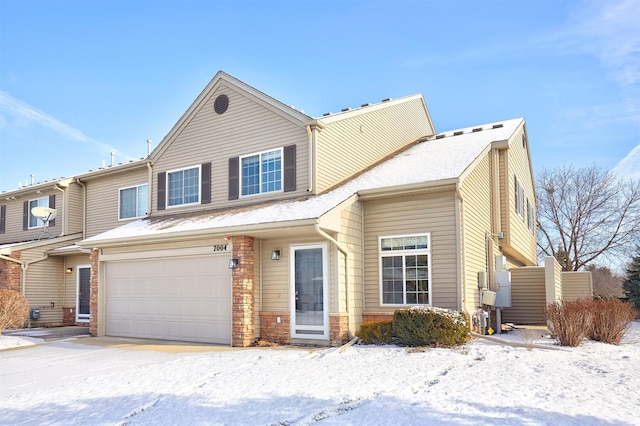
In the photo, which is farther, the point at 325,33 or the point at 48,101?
the point at 48,101

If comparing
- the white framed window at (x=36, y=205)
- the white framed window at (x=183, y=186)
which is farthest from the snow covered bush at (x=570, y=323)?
the white framed window at (x=36, y=205)

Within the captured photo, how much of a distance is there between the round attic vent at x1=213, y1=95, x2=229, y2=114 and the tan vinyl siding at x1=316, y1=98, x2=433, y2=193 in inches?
128

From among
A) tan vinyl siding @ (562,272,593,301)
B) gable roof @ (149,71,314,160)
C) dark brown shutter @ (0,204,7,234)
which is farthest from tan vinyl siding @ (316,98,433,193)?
dark brown shutter @ (0,204,7,234)

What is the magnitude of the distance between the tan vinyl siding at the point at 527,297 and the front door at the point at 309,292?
26.6 ft

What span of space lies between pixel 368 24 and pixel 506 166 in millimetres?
5788

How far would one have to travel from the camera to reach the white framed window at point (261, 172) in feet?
44.9

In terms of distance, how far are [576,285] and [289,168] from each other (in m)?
12.6

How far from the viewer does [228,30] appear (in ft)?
46.3

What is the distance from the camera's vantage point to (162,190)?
15859 millimetres

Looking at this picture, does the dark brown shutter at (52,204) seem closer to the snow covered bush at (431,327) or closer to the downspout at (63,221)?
the downspout at (63,221)

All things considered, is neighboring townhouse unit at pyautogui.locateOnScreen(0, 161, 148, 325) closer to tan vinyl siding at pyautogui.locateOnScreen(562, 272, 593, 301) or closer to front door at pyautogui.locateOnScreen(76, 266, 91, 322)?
front door at pyautogui.locateOnScreen(76, 266, 91, 322)

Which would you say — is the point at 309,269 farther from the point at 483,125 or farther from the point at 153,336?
the point at 483,125

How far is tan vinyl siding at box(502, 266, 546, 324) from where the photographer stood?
1638 centimetres

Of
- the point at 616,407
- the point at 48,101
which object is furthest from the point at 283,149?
the point at 616,407
